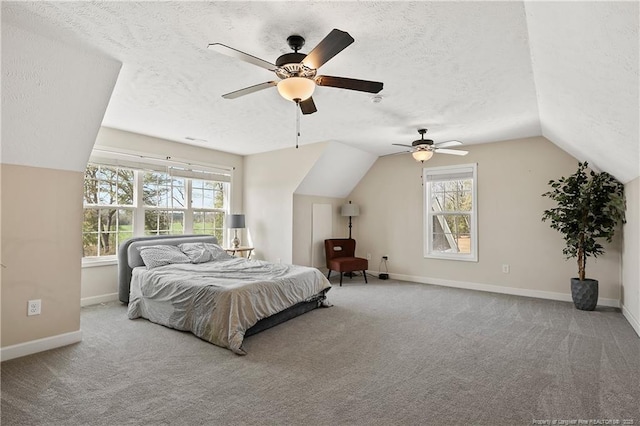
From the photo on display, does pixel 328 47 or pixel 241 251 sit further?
pixel 241 251

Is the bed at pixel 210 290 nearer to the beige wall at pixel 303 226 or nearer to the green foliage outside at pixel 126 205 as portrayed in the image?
the green foliage outside at pixel 126 205

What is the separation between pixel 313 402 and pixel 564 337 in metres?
2.83

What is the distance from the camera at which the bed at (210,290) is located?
10.3 ft

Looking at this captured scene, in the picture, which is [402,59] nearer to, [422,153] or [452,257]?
[422,153]

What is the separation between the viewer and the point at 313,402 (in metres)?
2.16

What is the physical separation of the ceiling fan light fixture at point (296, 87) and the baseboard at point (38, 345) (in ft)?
10.1

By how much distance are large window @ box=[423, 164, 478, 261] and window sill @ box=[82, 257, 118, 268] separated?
5.28 metres

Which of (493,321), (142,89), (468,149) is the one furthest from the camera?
(468,149)

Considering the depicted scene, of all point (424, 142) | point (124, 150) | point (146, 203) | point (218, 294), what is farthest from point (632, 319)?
point (124, 150)

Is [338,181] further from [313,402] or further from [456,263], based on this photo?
[313,402]

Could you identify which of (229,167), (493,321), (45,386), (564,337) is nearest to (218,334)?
(45,386)

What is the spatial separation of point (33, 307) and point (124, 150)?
2.63 meters

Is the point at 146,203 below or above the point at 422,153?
below

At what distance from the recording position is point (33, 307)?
9.43ft
